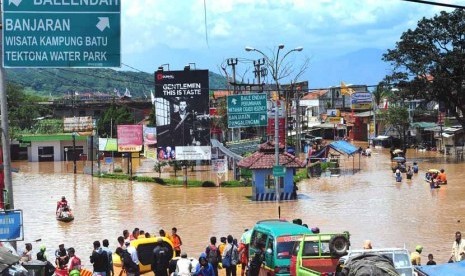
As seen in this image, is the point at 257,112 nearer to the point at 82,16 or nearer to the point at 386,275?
the point at 82,16

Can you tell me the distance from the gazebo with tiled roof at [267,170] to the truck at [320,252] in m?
21.0

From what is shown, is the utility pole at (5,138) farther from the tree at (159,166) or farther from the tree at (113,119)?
the tree at (113,119)

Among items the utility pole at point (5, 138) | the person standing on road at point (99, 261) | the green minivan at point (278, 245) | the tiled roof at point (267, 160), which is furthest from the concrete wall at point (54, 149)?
the utility pole at point (5, 138)

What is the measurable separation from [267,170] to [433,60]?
30.4 meters

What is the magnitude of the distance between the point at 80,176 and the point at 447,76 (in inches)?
1272

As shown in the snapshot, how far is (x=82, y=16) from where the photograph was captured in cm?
1045

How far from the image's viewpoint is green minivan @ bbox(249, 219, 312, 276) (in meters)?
15.1

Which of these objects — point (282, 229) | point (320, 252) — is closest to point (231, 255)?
point (282, 229)

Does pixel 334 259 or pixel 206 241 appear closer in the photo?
pixel 334 259

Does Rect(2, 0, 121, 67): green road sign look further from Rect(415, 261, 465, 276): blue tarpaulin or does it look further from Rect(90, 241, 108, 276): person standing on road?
Rect(90, 241, 108, 276): person standing on road

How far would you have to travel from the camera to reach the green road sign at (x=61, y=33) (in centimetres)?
1041

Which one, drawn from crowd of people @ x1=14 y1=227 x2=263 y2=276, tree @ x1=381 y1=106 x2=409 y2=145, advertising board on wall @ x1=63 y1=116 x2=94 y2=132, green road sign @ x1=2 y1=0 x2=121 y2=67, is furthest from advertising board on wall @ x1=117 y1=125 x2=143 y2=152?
green road sign @ x1=2 y1=0 x2=121 y2=67

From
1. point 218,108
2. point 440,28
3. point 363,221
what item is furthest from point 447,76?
point 363,221

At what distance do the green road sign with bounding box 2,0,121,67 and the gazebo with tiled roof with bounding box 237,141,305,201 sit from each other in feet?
83.3
